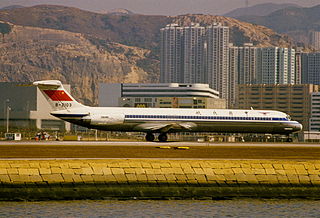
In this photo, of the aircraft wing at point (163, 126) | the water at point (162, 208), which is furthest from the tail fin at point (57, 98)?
the water at point (162, 208)

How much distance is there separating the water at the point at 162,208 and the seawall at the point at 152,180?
54 centimetres

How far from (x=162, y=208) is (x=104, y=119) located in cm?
4870

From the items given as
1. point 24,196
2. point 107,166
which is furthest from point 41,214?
point 107,166

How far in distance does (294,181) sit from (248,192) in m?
2.87

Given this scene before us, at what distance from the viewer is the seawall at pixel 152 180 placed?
37.9 m

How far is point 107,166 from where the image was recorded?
39.3 metres

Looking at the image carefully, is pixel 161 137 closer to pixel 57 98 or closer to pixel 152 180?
pixel 57 98

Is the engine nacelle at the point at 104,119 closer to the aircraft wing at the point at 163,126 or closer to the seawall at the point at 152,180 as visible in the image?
the aircraft wing at the point at 163,126

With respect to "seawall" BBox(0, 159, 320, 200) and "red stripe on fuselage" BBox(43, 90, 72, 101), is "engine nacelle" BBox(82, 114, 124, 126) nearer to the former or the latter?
"red stripe on fuselage" BBox(43, 90, 72, 101)

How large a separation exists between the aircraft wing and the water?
4746cm

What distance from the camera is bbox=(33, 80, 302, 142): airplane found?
85312mm

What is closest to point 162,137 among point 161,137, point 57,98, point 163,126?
point 161,137

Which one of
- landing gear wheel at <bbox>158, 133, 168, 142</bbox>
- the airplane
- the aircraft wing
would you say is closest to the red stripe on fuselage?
the airplane

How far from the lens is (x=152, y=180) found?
128ft
